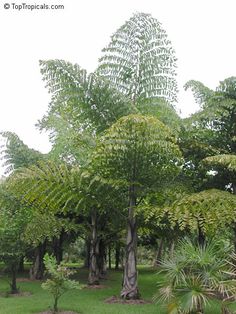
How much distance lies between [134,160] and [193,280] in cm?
330

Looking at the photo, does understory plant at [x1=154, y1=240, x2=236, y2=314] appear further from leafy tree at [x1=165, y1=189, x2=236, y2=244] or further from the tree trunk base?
the tree trunk base

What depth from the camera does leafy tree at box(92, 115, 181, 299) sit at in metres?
8.86

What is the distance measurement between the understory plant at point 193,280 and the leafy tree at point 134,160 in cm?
212

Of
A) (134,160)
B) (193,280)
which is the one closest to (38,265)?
(134,160)

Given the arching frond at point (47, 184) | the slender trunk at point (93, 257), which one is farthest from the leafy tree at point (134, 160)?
the slender trunk at point (93, 257)

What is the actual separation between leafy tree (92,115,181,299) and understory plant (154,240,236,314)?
212 centimetres

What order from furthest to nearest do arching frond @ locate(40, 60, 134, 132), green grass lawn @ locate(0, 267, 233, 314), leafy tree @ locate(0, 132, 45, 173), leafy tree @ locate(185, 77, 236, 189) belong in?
1. leafy tree @ locate(0, 132, 45, 173)
2. leafy tree @ locate(185, 77, 236, 189)
3. arching frond @ locate(40, 60, 134, 132)
4. green grass lawn @ locate(0, 267, 233, 314)

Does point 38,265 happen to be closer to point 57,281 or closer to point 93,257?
point 93,257

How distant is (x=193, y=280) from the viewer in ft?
25.0

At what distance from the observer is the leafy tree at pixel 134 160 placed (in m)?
8.86

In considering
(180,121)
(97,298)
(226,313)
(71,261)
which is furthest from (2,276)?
(71,261)

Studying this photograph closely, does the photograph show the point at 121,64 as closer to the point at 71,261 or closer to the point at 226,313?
the point at 226,313

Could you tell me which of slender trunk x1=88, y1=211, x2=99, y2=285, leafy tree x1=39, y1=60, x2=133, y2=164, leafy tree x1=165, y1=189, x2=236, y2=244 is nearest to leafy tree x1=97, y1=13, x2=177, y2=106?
leafy tree x1=39, y1=60, x2=133, y2=164

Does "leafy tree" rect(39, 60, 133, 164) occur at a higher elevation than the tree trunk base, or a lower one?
higher
